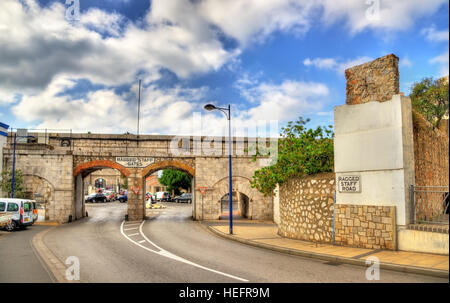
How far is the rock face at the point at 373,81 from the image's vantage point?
11.0m

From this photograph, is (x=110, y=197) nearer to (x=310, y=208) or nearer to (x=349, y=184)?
(x=310, y=208)

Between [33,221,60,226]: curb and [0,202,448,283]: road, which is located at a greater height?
[0,202,448,283]: road

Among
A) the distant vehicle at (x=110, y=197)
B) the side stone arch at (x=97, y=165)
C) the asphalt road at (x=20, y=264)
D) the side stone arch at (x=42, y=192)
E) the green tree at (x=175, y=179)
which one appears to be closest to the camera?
the asphalt road at (x=20, y=264)

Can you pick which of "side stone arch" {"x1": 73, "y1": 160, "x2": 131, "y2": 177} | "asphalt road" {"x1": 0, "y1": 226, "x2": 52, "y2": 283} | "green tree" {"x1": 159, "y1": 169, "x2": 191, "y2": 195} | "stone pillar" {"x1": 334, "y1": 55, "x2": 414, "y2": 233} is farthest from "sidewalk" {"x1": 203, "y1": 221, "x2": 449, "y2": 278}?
"green tree" {"x1": 159, "y1": 169, "x2": 191, "y2": 195}

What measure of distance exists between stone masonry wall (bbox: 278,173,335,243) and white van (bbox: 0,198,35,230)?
14327 millimetres

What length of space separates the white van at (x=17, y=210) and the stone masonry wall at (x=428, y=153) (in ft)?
63.2

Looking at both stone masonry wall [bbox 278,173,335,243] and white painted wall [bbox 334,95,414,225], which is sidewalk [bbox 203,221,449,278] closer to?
stone masonry wall [bbox 278,173,335,243]

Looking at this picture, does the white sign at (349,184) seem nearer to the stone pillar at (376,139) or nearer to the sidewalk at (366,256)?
the stone pillar at (376,139)

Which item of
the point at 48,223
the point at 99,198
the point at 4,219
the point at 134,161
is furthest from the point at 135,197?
the point at 99,198

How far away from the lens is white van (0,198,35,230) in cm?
1802

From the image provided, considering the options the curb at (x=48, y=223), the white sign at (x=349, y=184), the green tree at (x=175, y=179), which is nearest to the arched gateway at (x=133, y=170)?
the curb at (x=48, y=223)
